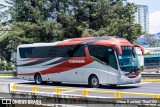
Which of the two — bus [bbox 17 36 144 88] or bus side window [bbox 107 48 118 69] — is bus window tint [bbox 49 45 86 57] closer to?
bus [bbox 17 36 144 88]

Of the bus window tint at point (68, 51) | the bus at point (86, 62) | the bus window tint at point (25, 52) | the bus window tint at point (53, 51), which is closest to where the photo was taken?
the bus at point (86, 62)

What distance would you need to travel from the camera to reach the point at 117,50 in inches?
773

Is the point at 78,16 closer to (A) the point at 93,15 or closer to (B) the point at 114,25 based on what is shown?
(A) the point at 93,15

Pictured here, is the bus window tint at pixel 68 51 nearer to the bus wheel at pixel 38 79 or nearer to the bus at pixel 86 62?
the bus at pixel 86 62

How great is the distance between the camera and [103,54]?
2019 centimetres

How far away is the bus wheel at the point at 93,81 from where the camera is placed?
806 inches

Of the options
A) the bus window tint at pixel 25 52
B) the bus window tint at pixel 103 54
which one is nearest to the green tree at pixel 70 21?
the bus window tint at pixel 25 52

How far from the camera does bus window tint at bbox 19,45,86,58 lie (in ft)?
71.5

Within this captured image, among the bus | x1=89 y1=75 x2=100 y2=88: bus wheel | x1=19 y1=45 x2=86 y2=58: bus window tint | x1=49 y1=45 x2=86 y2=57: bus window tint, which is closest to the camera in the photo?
the bus

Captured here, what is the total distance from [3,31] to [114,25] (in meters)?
17.6

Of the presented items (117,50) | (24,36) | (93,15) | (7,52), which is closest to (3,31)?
(7,52)

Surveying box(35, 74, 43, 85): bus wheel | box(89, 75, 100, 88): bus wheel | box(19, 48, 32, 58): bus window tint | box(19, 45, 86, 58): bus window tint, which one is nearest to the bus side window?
box(89, 75, 100, 88): bus wheel

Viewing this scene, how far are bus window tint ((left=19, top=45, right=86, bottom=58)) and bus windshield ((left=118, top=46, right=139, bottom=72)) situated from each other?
8.43 ft

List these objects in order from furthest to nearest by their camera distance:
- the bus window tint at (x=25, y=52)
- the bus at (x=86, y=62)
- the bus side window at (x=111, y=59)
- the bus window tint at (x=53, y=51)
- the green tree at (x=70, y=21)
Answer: the green tree at (x=70, y=21)
the bus window tint at (x=25, y=52)
the bus window tint at (x=53, y=51)
the bus at (x=86, y=62)
the bus side window at (x=111, y=59)
